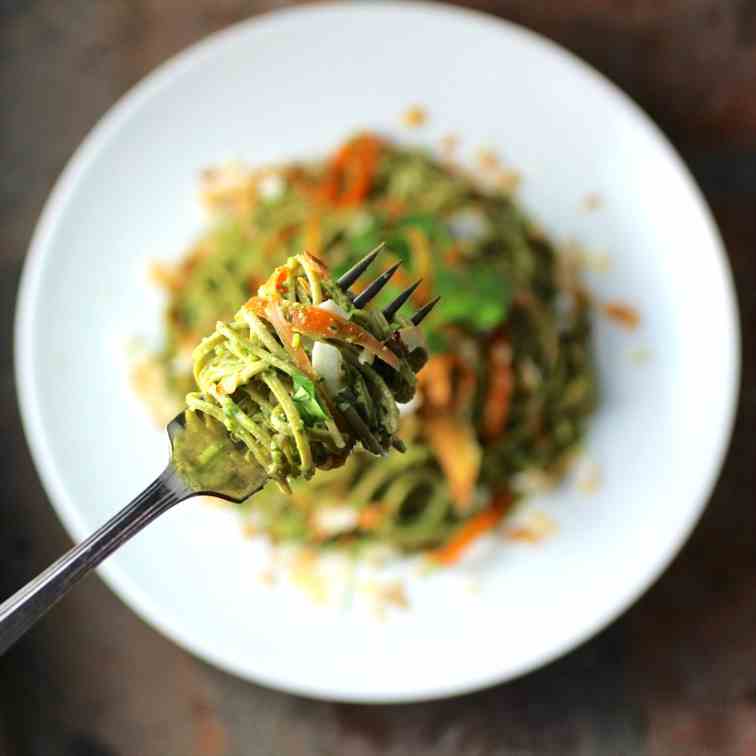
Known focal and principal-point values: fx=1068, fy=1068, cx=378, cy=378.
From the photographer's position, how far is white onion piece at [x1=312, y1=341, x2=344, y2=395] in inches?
74.8

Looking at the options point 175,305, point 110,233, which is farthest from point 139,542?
point 110,233

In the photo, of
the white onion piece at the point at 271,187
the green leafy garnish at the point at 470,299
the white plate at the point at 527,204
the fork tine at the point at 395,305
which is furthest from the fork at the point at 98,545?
the white onion piece at the point at 271,187

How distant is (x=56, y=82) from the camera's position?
151 inches

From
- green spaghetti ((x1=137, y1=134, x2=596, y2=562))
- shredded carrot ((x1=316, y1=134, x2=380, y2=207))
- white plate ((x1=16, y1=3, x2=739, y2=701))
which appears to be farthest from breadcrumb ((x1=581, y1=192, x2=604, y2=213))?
shredded carrot ((x1=316, y1=134, x2=380, y2=207))

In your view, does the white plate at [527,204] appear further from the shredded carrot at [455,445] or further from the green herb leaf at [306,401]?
the green herb leaf at [306,401]

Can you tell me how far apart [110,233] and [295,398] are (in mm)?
1835

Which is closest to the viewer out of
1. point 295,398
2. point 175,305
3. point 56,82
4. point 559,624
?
point 295,398

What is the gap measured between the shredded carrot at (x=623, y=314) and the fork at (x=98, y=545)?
1.58 meters

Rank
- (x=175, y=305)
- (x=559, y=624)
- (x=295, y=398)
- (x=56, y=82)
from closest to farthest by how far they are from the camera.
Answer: (x=295, y=398) → (x=559, y=624) → (x=175, y=305) → (x=56, y=82)

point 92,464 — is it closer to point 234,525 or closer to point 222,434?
point 234,525

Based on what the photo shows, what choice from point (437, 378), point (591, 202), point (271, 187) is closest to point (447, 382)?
point (437, 378)

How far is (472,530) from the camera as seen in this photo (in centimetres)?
345

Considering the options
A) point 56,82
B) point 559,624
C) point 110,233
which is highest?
point 56,82

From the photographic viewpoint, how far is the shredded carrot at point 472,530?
11.3 feet
